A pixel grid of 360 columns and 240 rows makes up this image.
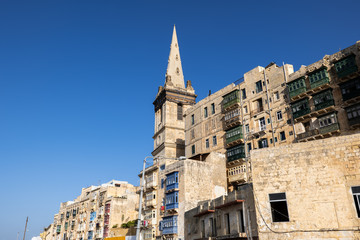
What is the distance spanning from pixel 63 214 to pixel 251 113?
59328 millimetres

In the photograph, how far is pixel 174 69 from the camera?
232ft

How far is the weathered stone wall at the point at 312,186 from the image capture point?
1891 cm

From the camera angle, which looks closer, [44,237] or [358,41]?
[358,41]

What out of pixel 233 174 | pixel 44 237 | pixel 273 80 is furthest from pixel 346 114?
pixel 44 237

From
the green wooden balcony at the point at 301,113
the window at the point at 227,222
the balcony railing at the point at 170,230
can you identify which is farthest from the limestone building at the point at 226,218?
the green wooden balcony at the point at 301,113

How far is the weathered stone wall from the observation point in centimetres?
Result: 1891

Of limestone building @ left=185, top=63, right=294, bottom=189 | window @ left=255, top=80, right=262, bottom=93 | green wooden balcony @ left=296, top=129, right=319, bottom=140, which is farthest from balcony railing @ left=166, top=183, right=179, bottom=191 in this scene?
window @ left=255, top=80, right=262, bottom=93

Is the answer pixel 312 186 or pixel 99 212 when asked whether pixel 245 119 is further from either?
pixel 99 212

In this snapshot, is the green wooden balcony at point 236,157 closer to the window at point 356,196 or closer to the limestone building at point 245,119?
the limestone building at point 245,119

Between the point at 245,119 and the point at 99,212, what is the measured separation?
118 feet

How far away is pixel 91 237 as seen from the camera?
60812 mm

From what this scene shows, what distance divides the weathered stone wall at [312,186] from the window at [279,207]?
0.28m

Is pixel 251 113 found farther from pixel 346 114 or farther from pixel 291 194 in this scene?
pixel 291 194

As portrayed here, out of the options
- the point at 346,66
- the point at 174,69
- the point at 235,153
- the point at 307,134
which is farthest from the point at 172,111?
the point at 346,66
